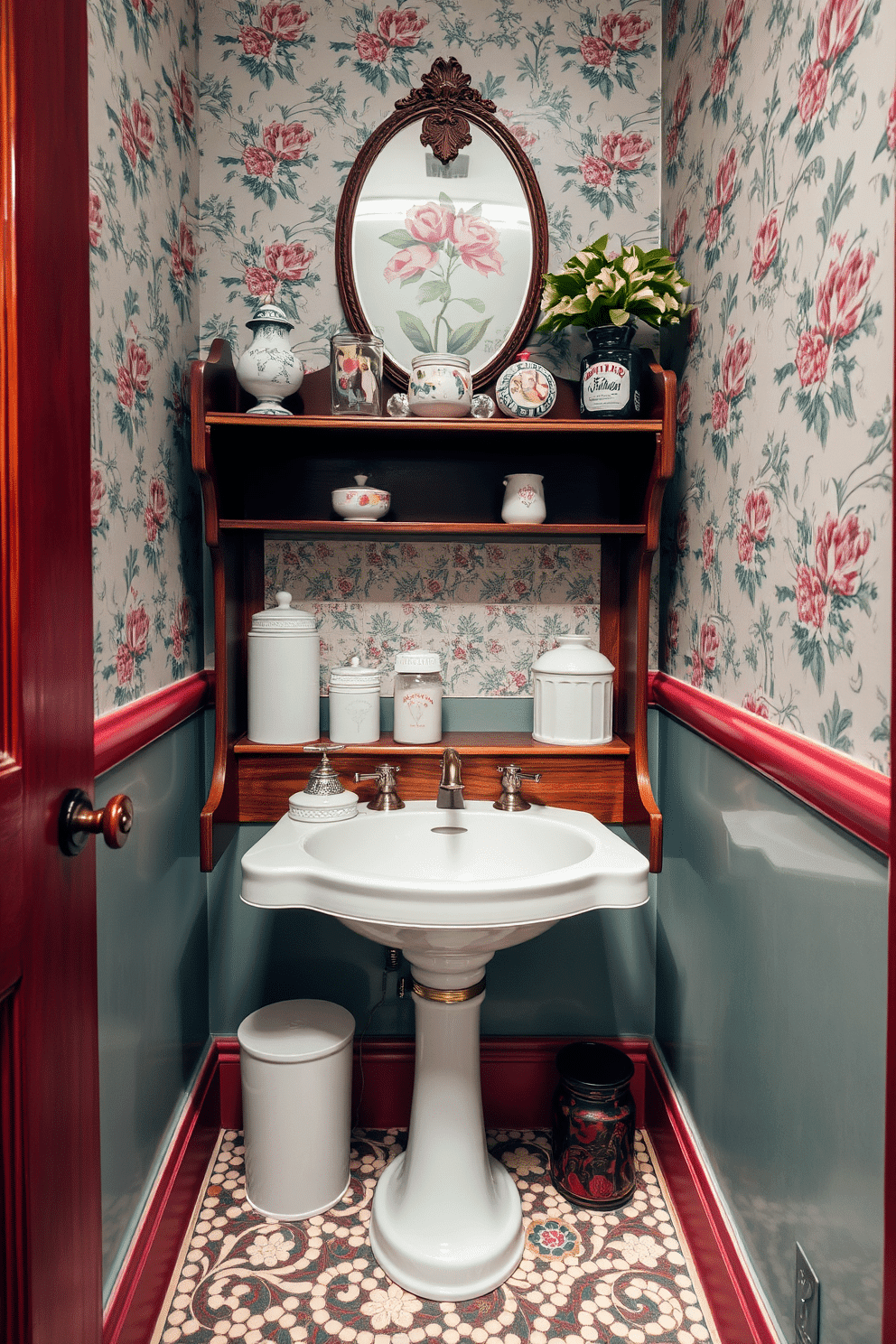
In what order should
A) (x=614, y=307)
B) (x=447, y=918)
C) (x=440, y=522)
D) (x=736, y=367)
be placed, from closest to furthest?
(x=447, y=918)
(x=736, y=367)
(x=614, y=307)
(x=440, y=522)

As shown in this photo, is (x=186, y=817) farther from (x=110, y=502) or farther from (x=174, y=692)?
(x=110, y=502)

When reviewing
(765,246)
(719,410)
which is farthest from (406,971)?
(765,246)

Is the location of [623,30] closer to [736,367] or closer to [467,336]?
[467,336]

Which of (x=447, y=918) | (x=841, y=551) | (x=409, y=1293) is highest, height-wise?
(x=841, y=551)

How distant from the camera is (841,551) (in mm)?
875

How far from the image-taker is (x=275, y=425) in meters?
1.40

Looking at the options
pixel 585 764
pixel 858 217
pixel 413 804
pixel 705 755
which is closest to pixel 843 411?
pixel 858 217

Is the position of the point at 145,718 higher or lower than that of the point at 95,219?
lower

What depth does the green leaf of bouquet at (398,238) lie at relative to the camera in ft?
5.28

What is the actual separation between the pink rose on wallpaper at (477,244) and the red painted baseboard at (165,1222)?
1.73m

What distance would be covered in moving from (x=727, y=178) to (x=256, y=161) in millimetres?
954

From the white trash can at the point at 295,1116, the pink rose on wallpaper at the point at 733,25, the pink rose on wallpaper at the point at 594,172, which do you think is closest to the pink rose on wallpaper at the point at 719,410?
the pink rose on wallpaper at the point at 733,25

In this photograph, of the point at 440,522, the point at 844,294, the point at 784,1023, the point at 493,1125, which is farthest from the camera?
the point at 493,1125

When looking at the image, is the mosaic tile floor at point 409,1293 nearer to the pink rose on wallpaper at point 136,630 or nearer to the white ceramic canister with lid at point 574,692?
the white ceramic canister with lid at point 574,692
